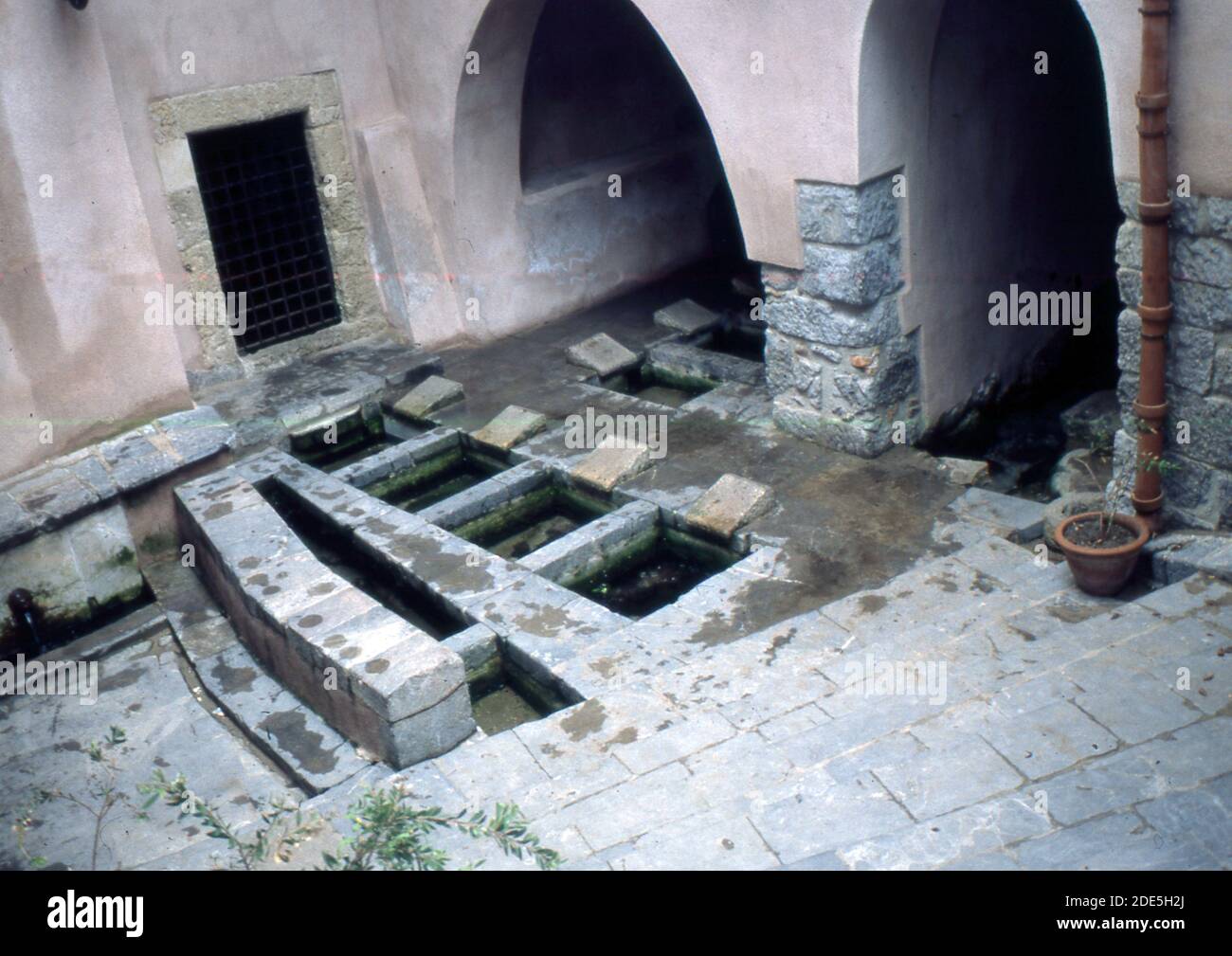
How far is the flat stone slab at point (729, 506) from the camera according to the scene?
6230mm

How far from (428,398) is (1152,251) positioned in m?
4.75

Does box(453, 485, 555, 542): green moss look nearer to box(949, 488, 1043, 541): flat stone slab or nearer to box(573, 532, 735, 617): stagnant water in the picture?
box(573, 532, 735, 617): stagnant water

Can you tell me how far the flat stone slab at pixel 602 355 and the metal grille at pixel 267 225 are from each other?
6.52 feet

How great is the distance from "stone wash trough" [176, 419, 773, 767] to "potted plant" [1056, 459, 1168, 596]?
150 cm

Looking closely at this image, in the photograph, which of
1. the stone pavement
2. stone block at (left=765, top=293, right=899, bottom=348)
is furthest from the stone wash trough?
stone block at (left=765, top=293, right=899, bottom=348)

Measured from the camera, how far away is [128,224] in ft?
20.7

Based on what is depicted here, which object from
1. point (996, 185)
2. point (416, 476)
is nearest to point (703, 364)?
point (416, 476)

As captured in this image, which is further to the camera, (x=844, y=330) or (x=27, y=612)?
(x=844, y=330)

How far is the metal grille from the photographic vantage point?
8422mm

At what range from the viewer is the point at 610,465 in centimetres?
693

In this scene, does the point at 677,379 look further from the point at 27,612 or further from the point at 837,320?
the point at 27,612

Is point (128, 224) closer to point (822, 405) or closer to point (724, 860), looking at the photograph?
point (822, 405)

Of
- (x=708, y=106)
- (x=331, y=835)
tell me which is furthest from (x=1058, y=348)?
(x=331, y=835)

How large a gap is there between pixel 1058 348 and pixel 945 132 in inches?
81.1
